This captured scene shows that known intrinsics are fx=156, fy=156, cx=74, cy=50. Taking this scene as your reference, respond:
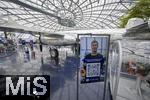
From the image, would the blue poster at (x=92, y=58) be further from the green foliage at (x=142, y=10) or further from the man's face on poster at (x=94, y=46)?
the green foliage at (x=142, y=10)

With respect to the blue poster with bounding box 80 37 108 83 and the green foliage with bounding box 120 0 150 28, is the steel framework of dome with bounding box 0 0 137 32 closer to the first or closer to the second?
the green foliage with bounding box 120 0 150 28

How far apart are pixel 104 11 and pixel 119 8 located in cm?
383

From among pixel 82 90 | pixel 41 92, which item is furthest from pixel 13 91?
pixel 82 90

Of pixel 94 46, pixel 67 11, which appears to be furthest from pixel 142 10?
pixel 67 11

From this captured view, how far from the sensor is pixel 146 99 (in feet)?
15.9

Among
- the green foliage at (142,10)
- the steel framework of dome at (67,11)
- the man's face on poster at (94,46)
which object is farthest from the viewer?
the steel framework of dome at (67,11)

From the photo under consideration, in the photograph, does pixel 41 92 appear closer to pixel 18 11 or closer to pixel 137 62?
pixel 137 62

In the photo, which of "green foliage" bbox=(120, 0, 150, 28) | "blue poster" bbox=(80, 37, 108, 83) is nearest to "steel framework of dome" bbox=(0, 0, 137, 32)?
"green foliage" bbox=(120, 0, 150, 28)

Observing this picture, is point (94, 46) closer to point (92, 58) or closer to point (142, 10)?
point (92, 58)

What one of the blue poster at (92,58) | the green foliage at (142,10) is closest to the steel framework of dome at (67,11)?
the green foliage at (142,10)

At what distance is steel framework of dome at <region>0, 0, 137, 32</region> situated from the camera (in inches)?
1143

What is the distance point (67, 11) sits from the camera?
35.7m

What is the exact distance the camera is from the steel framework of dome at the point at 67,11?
95.3 feet

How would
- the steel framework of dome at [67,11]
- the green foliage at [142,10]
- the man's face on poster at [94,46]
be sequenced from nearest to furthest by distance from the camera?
the man's face on poster at [94,46] < the green foliage at [142,10] < the steel framework of dome at [67,11]
